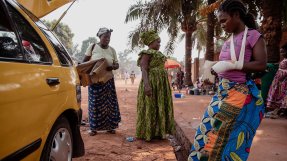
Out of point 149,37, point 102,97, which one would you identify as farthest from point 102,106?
point 149,37

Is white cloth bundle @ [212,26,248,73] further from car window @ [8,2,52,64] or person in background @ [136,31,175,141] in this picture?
person in background @ [136,31,175,141]

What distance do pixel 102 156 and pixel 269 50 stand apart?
5200mm

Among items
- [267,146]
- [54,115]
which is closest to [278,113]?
[267,146]

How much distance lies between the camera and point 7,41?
1.94 meters

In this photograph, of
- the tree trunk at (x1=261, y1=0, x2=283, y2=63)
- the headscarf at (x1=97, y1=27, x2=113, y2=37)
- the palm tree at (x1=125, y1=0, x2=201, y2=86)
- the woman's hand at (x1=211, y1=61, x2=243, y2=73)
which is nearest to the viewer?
the woman's hand at (x1=211, y1=61, x2=243, y2=73)

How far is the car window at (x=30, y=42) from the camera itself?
220 cm

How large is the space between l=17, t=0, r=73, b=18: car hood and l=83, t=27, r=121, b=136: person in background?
87 centimetres

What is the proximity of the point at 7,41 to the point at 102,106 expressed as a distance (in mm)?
3295

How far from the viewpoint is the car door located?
Result: 5.56 ft

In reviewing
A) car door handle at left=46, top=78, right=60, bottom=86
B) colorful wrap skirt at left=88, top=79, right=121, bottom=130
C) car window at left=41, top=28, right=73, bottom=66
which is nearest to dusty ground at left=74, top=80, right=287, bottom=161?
colorful wrap skirt at left=88, top=79, right=121, bottom=130

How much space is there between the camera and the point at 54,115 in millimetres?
2379

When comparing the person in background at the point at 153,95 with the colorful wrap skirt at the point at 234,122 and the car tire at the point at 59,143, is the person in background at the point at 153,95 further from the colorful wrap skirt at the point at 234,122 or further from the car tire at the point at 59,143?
the colorful wrap skirt at the point at 234,122

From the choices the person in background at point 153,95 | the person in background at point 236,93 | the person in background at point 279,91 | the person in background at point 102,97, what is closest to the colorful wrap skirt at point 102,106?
the person in background at point 102,97

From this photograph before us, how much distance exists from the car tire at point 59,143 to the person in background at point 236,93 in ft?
4.00
